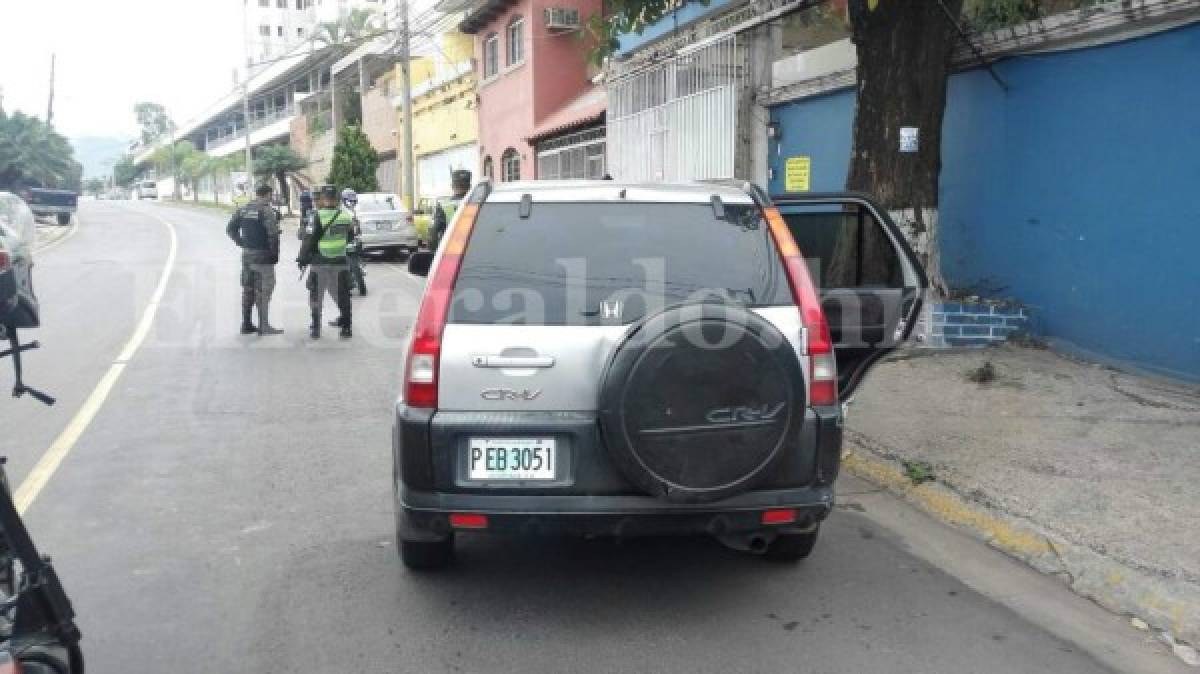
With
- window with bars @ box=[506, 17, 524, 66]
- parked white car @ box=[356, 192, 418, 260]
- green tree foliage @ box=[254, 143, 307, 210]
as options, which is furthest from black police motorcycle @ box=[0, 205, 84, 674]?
green tree foliage @ box=[254, 143, 307, 210]

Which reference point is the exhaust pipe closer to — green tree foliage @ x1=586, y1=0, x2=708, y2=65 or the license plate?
→ the license plate

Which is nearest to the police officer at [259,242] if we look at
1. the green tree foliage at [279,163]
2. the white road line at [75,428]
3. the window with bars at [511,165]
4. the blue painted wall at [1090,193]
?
the white road line at [75,428]

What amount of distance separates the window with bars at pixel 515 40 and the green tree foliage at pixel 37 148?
26042 mm

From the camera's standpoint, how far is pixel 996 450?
→ 589cm

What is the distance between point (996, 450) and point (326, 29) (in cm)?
5752

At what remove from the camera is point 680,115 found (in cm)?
1524

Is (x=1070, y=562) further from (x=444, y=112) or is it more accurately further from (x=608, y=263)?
(x=444, y=112)

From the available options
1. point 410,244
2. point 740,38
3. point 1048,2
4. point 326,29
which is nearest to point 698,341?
point 1048,2

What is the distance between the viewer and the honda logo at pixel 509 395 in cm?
363

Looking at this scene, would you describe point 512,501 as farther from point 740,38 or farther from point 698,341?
Result: point 740,38

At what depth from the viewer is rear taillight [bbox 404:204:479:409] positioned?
366cm

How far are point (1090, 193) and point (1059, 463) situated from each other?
10.2 feet

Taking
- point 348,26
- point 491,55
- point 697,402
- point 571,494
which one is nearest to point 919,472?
point 697,402

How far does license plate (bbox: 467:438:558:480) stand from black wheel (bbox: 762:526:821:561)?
128 cm
